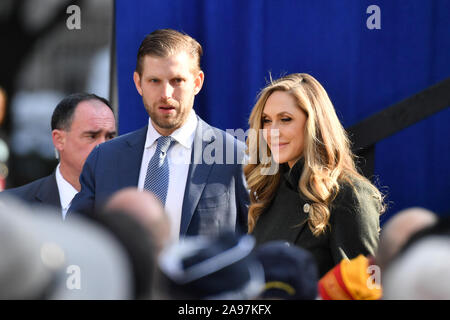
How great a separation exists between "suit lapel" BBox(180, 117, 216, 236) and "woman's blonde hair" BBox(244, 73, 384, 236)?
0.14 m

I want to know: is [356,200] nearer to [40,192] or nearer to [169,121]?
[169,121]

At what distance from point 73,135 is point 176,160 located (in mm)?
801

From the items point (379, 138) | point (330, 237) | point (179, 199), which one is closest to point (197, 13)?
point (379, 138)

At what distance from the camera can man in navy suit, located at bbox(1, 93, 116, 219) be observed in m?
2.48

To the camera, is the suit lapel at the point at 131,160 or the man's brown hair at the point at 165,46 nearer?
the suit lapel at the point at 131,160

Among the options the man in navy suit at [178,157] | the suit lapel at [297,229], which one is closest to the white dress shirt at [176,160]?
the man in navy suit at [178,157]

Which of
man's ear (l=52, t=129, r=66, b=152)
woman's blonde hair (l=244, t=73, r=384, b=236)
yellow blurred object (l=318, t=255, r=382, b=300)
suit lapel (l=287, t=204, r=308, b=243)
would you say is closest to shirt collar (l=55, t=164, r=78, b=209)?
man's ear (l=52, t=129, r=66, b=152)

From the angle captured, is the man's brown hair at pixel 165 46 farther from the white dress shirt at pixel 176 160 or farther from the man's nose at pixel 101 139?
the man's nose at pixel 101 139

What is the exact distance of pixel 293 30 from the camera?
2.75 metres

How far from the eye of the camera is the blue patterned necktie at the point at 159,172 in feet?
6.13

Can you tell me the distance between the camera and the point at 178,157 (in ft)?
6.48

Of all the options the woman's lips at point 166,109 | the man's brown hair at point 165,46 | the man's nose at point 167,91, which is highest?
the man's brown hair at point 165,46

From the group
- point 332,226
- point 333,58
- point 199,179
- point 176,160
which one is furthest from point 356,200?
point 333,58

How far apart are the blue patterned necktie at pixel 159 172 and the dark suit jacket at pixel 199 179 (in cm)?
5
